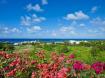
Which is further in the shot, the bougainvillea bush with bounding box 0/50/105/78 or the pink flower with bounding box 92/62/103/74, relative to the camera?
the pink flower with bounding box 92/62/103/74

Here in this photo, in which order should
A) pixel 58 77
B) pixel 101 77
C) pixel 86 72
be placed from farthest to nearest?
pixel 86 72 < pixel 101 77 < pixel 58 77

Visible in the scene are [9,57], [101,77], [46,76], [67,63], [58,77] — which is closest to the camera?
[58,77]

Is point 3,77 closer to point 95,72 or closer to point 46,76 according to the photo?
point 46,76

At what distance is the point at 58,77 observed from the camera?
14.4ft

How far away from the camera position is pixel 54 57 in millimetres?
6539

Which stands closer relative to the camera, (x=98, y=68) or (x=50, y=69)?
(x=50, y=69)

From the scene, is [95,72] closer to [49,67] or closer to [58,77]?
[49,67]

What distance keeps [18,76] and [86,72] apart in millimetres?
1542

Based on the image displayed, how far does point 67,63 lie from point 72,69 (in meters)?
0.69

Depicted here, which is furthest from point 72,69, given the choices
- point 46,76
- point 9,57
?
point 9,57

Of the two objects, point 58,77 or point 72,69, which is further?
point 72,69

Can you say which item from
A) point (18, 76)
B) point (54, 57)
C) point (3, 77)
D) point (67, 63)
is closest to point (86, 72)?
point (67, 63)

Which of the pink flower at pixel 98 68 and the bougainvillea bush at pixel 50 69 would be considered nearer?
the bougainvillea bush at pixel 50 69

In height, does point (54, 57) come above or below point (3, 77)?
above
